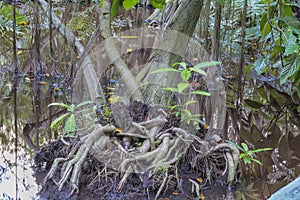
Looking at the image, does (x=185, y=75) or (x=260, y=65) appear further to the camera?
(x=260, y=65)

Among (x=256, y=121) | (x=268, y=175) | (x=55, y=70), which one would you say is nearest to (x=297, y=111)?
(x=256, y=121)

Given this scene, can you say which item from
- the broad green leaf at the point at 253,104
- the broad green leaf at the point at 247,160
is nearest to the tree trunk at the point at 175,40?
the broad green leaf at the point at 247,160

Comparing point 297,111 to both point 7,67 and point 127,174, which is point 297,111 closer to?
point 127,174

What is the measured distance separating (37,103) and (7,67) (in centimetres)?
148

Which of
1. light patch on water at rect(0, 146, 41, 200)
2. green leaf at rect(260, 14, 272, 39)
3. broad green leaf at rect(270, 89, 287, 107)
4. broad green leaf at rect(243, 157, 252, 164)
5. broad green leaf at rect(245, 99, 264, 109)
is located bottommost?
light patch on water at rect(0, 146, 41, 200)

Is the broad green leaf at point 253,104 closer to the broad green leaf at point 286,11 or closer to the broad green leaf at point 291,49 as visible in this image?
the broad green leaf at point 286,11

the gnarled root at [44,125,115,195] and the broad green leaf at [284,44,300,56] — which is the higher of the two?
the broad green leaf at [284,44,300,56]

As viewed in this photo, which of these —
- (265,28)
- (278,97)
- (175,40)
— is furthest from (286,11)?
(278,97)

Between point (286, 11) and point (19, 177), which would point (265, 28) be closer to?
point (286, 11)

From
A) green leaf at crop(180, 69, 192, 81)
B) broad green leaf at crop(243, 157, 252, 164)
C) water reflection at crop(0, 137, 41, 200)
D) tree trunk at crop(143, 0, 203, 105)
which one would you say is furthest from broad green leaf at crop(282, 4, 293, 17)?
water reflection at crop(0, 137, 41, 200)

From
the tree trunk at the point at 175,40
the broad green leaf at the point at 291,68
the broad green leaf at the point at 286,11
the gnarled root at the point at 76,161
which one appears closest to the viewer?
the gnarled root at the point at 76,161

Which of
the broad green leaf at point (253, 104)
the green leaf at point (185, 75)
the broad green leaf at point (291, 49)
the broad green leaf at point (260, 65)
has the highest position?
the broad green leaf at point (291, 49)

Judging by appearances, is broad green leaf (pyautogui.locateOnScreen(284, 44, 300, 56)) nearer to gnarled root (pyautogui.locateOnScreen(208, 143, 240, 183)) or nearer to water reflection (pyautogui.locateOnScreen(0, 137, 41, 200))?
gnarled root (pyautogui.locateOnScreen(208, 143, 240, 183))

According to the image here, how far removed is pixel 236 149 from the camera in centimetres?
195
